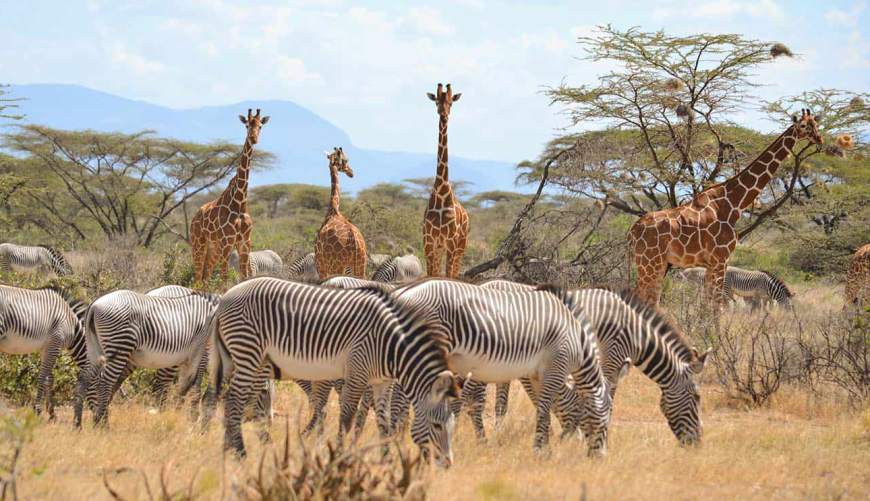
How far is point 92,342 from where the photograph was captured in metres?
8.50

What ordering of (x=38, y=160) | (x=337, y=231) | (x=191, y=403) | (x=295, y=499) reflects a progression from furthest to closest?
(x=38, y=160)
(x=337, y=231)
(x=191, y=403)
(x=295, y=499)

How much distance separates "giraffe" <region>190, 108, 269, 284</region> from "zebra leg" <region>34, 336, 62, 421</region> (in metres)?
4.52

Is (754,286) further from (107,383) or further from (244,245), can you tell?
(107,383)

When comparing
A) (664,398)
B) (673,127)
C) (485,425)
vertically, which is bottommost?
(485,425)

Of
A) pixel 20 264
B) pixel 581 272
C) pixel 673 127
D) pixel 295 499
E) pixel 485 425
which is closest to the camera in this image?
pixel 295 499

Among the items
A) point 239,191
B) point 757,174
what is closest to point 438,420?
point 757,174

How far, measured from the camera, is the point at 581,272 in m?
15.7

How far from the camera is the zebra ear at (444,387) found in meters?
6.50

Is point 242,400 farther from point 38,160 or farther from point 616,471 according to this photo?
point 38,160

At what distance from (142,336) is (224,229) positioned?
17.1 ft

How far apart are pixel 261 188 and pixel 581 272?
86.6 ft

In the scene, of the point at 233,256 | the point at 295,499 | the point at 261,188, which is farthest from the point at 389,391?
the point at 261,188

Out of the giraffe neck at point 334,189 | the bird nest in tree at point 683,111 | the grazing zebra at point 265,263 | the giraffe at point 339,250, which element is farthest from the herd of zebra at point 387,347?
the grazing zebra at point 265,263

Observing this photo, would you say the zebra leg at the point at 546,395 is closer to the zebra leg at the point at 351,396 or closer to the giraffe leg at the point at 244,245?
the zebra leg at the point at 351,396
